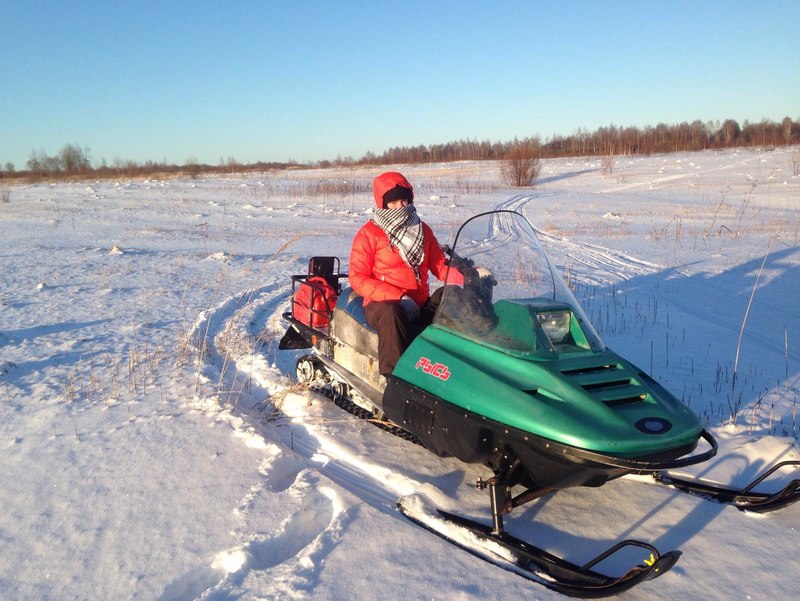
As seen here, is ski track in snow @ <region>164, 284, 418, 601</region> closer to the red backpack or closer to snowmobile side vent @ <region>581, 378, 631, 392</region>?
the red backpack

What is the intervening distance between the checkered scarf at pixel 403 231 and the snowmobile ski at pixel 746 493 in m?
2.20

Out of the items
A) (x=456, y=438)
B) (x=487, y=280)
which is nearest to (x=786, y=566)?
(x=456, y=438)

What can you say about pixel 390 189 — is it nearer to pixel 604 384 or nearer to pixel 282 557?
pixel 604 384

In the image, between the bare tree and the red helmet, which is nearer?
the red helmet

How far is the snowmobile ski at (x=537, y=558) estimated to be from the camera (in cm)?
255

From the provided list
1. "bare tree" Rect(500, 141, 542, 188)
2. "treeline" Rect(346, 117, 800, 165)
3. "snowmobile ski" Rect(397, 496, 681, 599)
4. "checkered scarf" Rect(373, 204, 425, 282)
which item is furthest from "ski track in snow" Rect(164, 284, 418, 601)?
"treeline" Rect(346, 117, 800, 165)

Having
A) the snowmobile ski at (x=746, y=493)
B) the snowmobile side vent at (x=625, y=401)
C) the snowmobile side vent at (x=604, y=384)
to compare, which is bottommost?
the snowmobile ski at (x=746, y=493)

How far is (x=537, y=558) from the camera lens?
2.89 m

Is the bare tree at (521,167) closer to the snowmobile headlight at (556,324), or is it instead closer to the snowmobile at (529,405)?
the snowmobile at (529,405)

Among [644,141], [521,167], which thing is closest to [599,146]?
[644,141]

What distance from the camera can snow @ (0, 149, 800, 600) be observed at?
286cm

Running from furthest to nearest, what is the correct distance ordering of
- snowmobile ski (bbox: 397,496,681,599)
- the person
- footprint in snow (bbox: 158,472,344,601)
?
1. the person
2. footprint in snow (bbox: 158,472,344,601)
3. snowmobile ski (bbox: 397,496,681,599)

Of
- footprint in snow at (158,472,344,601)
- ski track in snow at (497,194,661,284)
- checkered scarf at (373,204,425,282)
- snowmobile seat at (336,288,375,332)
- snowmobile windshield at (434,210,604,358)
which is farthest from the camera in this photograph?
ski track in snow at (497,194,661,284)

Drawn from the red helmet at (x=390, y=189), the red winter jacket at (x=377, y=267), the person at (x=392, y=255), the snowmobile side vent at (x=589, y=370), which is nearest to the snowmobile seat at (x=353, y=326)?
the person at (x=392, y=255)
